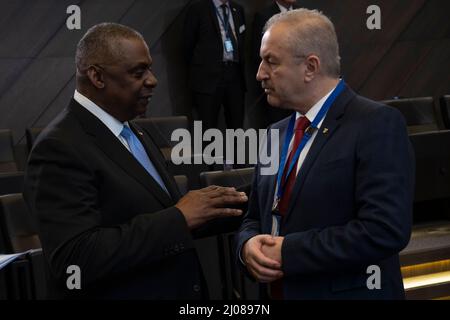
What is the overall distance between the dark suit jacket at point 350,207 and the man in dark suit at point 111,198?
19cm

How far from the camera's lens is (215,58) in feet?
18.4

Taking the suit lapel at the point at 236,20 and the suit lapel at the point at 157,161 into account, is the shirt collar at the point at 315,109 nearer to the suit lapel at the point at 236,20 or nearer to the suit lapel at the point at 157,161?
the suit lapel at the point at 157,161

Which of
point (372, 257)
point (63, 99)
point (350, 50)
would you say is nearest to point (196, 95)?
point (63, 99)

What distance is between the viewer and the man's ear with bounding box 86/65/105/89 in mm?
1595

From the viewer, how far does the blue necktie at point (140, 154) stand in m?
1.70

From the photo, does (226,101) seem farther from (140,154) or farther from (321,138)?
(321,138)

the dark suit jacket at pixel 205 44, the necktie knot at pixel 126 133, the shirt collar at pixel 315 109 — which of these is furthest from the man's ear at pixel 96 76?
the dark suit jacket at pixel 205 44

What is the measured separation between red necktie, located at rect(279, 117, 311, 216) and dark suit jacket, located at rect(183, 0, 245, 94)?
401 centimetres

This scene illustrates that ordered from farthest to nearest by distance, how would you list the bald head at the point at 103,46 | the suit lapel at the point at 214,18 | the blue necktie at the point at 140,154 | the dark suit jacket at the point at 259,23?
1. the dark suit jacket at the point at 259,23
2. the suit lapel at the point at 214,18
3. the blue necktie at the point at 140,154
4. the bald head at the point at 103,46

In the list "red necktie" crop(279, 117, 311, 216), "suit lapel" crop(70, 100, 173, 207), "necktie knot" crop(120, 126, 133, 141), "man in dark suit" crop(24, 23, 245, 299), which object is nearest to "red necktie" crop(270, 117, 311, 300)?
"red necktie" crop(279, 117, 311, 216)

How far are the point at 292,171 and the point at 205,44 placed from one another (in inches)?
163

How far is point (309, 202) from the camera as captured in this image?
1551 mm

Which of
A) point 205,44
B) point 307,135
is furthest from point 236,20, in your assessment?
point 307,135
